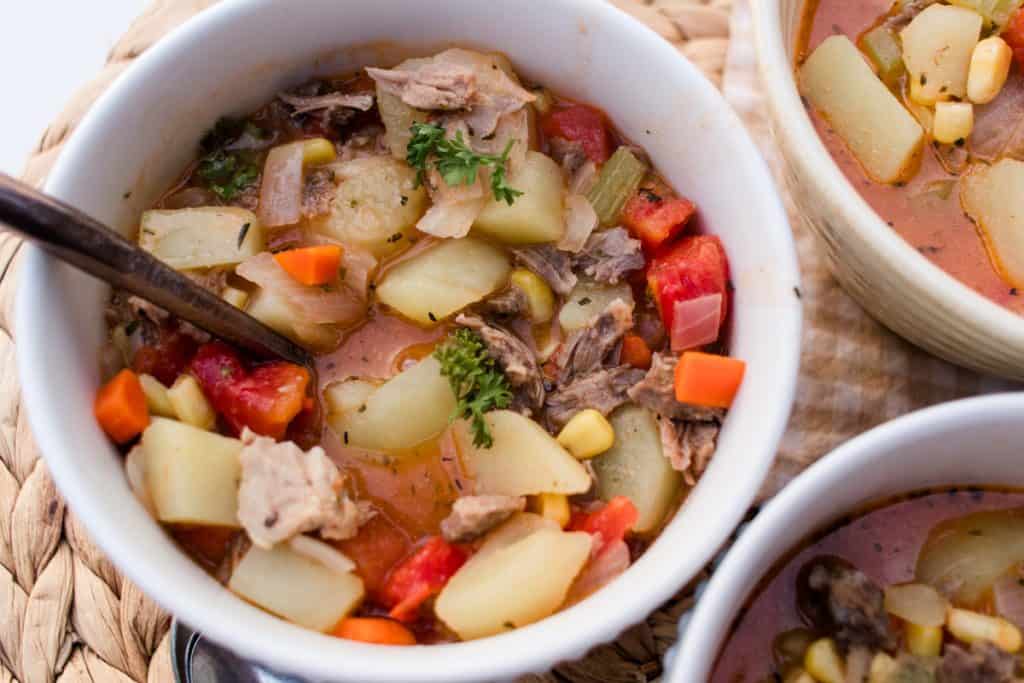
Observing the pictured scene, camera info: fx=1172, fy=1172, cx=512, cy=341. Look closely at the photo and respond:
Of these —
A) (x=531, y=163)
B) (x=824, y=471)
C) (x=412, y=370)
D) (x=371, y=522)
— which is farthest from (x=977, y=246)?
(x=371, y=522)

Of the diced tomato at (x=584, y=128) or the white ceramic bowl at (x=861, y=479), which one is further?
the diced tomato at (x=584, y=128)

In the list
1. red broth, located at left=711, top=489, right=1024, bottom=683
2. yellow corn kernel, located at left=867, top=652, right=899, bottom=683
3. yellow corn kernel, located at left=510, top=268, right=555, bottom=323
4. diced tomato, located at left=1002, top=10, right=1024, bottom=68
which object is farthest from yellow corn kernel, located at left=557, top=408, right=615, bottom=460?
diced tomato, located at left=1002, top=10, right=1024, bottom=68

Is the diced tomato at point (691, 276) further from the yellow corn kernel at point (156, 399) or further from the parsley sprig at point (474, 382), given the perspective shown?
the yellow corn kernel at point (156, 399)

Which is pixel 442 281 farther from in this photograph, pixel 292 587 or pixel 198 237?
pixel 292 587

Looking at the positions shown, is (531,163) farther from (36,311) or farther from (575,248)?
(36,311)

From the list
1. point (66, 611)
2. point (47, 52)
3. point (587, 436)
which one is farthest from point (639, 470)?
point (47, 52)

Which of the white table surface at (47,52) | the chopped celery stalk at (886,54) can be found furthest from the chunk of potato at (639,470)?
the white table surface at (47,52)
